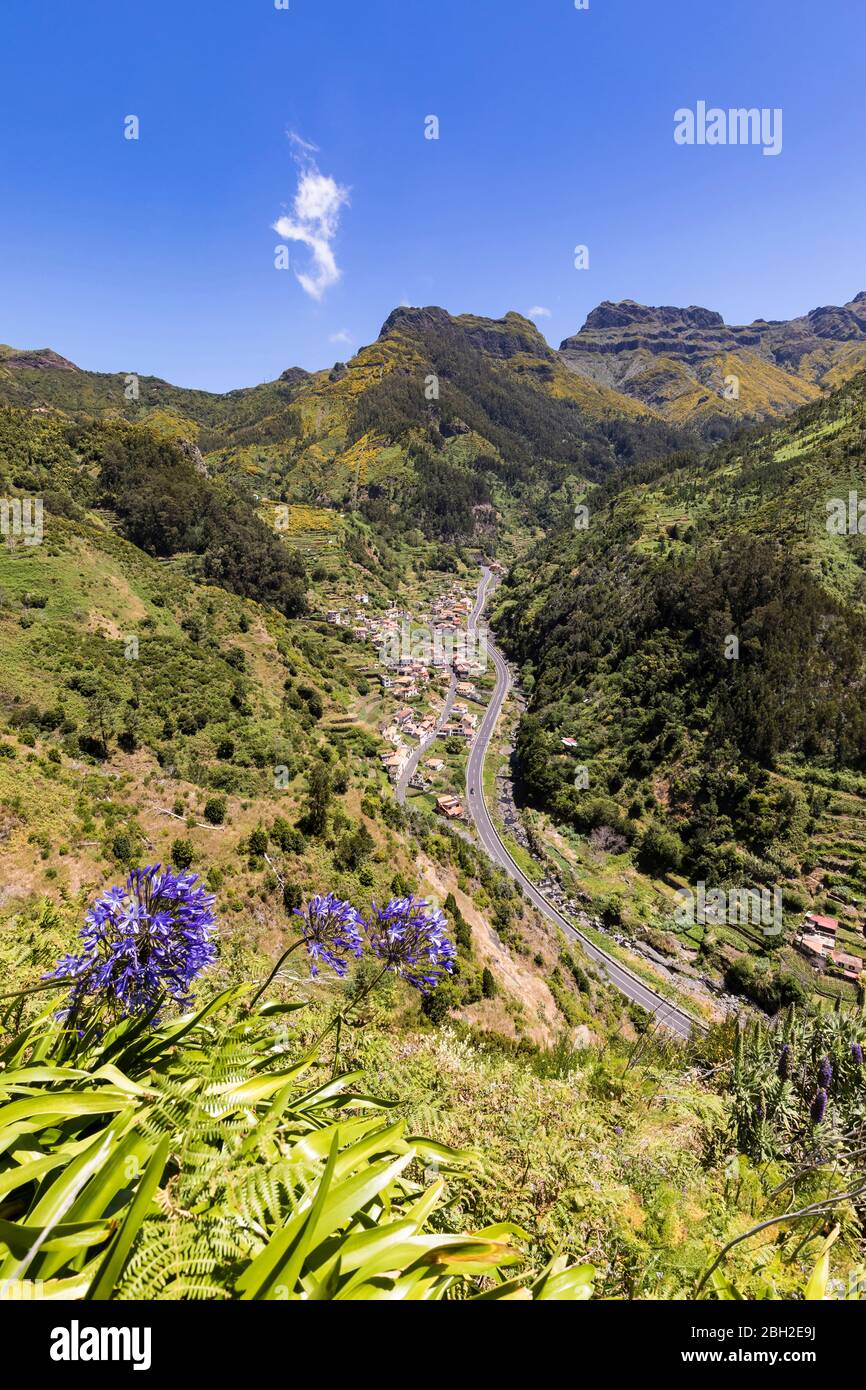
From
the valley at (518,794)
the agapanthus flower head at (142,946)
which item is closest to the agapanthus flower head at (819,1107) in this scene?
the valley at (518,794)

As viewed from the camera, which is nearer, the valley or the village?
the valley

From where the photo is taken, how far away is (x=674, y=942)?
41.9 metres

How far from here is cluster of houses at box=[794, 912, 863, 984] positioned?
37.5 m

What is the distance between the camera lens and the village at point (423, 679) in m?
63.2

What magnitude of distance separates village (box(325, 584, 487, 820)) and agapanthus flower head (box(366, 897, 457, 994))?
2043 inches

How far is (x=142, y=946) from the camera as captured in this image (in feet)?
10.9

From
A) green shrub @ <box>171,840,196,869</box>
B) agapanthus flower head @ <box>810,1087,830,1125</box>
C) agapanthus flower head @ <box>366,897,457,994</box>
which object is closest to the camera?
agapanthus flower head @ <box>366,897,457,994</box>

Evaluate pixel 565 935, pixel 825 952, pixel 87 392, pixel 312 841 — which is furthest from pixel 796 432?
pixel 87 392

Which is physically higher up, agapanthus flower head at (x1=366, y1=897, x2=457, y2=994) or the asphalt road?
agapanthus flower head at (x1=366, y1=897, x2=457, y2=994)

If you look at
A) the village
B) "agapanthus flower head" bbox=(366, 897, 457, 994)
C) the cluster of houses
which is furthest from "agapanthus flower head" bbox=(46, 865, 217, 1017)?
the village

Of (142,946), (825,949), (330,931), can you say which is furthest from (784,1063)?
(825,949)

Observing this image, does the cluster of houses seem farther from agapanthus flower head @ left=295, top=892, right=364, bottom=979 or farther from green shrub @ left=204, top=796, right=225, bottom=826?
agapanthus flower head @ left=295, top=892, right=364, bottom=979

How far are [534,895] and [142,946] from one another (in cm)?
4801
